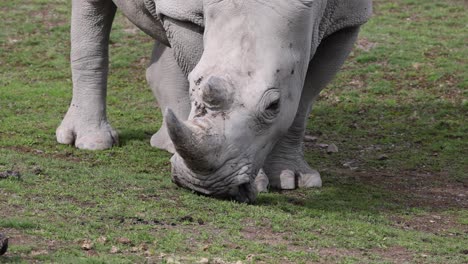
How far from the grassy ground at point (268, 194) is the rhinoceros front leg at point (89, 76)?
0.63ft

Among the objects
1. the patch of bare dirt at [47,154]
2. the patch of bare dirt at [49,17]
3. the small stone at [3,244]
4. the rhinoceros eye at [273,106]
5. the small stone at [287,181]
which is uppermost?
the rhinoceros eye at [273,106]

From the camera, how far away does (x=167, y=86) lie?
33.6 ft

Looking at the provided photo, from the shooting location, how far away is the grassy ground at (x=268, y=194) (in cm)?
649

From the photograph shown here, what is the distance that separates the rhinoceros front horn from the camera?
6625 mm

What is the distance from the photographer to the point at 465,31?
1567cm

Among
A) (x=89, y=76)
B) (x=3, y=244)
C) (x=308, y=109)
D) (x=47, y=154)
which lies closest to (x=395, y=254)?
(x=3, y=244)

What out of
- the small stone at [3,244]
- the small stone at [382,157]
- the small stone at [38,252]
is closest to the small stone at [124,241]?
the small stone at [38,252]

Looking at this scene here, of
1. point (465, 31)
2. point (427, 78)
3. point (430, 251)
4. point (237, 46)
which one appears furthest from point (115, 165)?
point (465, 31)

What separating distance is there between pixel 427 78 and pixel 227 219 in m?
7.10

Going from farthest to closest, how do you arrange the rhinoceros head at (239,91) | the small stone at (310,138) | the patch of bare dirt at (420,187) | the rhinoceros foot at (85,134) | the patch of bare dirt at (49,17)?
the patch of bare dirt at (49,17), the small stone at (310,138), the rhinoceros foot at (85,134), the patch of bare dirt at (420,187), the rhinoceros head at (239,91)

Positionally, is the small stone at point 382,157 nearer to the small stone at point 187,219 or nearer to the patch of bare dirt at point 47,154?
the patch of bare dirt at point 47,154

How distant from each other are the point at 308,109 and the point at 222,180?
1.91 m

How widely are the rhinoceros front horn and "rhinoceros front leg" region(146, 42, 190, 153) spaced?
3.07 meters

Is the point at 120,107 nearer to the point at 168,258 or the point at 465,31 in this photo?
the point at 465,31
